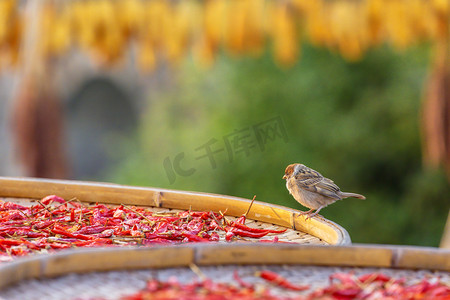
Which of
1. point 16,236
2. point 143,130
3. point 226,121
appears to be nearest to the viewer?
point 16,236

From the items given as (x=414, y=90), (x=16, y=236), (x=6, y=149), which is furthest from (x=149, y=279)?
(x=6, y=149)

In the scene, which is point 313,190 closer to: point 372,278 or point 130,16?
point 372,278

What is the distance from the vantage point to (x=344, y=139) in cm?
806

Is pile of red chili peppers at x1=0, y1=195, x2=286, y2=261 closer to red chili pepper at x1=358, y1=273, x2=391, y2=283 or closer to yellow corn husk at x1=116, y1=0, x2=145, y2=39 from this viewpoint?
red chili pepper at x1=358, y1=273, x2=391, y2=283

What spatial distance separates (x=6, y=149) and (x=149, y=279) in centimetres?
972

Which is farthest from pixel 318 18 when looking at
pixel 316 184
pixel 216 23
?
pixel 316 184

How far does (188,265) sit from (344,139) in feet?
22.1

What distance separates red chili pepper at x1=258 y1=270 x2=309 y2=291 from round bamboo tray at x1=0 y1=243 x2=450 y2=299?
3cm

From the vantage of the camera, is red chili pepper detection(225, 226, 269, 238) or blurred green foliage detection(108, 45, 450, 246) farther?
blurred green foliage detection(108, 45, 450, 246)

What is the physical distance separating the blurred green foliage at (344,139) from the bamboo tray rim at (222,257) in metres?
6.34

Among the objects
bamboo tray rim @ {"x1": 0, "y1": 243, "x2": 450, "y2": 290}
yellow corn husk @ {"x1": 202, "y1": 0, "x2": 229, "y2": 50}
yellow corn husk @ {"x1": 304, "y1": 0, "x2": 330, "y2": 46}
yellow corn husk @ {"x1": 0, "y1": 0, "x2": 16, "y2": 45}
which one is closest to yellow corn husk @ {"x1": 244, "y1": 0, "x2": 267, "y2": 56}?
yellow corn husk @ {"x1": 202, "y1": 0, "x2": 229, "y2": 50}

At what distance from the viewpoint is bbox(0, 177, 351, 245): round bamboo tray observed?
6.66 feet

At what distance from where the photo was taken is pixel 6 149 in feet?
34.8

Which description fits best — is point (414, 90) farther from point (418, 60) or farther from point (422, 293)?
point (422, 293)
